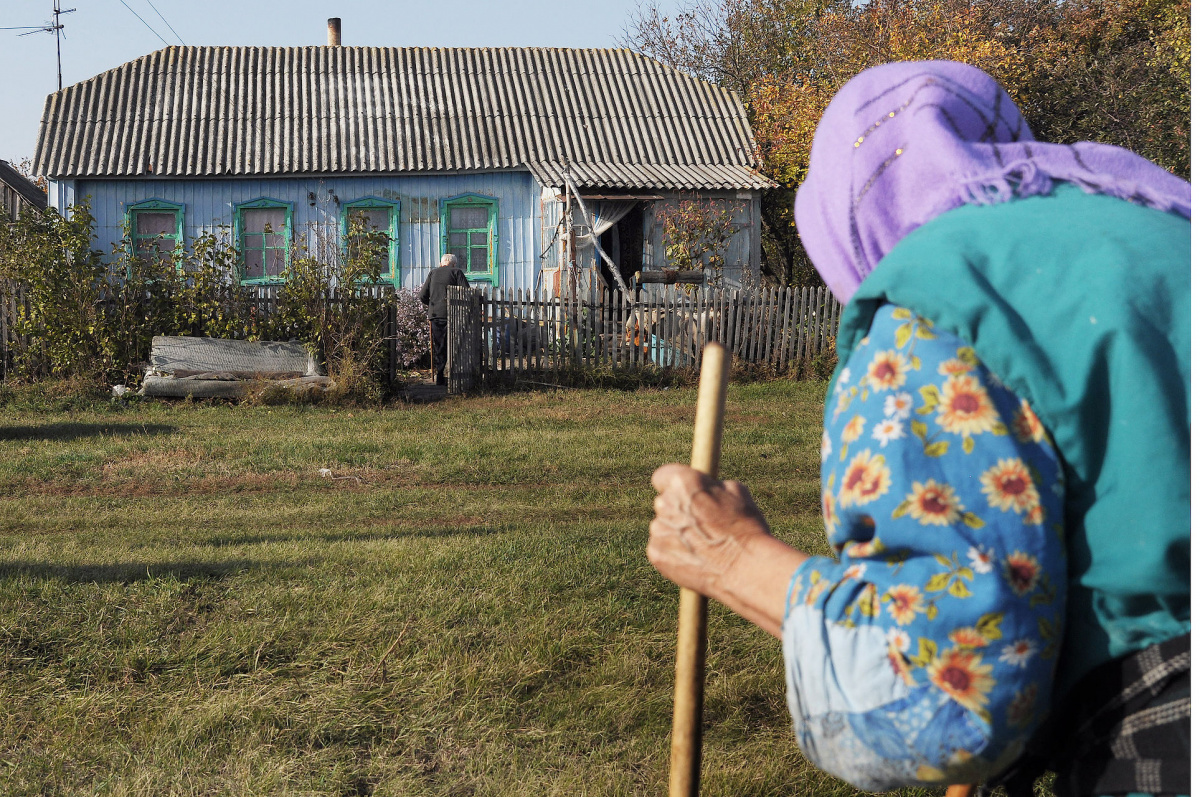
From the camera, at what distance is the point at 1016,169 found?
4.39ft

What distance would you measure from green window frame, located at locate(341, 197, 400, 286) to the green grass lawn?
36.5 ft

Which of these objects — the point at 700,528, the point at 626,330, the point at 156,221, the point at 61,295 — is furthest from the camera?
the point at 156,221

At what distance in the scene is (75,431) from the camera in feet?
31.4

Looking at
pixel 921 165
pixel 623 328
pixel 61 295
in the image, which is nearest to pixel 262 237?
pixel 61 295

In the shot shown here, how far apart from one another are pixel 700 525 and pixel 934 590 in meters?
0.42

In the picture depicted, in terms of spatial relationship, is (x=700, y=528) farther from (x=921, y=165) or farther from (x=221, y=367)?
(x=221, y=367)

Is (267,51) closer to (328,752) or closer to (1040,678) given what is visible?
(328,752)

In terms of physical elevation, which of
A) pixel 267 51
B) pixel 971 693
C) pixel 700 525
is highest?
pixel 267 51

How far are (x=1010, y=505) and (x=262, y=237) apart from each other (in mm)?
18229

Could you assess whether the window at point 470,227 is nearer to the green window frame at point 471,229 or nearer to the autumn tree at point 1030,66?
the green window frame at point 471,229

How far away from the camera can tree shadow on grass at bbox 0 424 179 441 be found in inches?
365

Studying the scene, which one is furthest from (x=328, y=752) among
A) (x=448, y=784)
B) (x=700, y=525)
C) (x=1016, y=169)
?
(x=1016, y=169)

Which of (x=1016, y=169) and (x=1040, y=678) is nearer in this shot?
(x=1040, y=678)

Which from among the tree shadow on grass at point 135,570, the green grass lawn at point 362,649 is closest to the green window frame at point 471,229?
the green grass lawn at point 362,649
